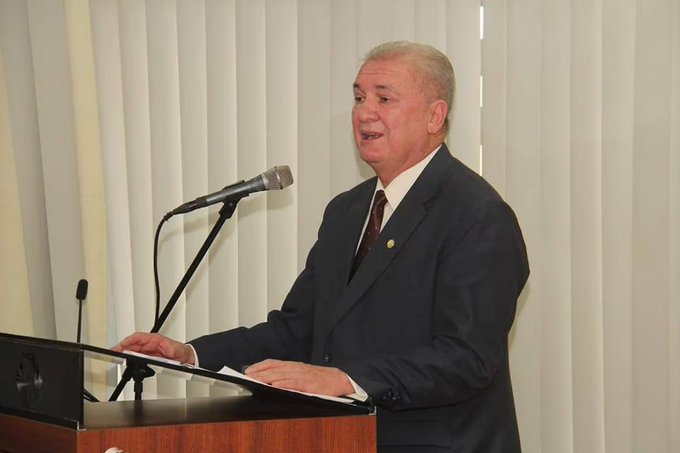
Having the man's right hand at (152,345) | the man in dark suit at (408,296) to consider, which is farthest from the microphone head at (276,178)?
the man's right hand at (152,345)

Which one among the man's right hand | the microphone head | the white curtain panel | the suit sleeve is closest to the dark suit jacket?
the suit sleeve

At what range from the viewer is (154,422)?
161cm

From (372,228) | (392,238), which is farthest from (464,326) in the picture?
(372,228)

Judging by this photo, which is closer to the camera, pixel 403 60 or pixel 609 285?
pixel 403 60

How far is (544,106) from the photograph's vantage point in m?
3.14

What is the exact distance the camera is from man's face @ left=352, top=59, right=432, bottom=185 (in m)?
2.54

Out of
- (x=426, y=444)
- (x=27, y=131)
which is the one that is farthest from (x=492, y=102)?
(x=27, y=131)

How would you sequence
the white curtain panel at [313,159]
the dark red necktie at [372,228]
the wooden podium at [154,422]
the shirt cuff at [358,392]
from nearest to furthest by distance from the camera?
the wooden podium at [154,422] < the shirt cuff at [358,392] < the dark red necktie at [372,228] < the white curtain panel at [313,159]

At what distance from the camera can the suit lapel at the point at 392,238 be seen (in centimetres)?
236

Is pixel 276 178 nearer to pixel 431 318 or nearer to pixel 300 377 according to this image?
pixel 431 318

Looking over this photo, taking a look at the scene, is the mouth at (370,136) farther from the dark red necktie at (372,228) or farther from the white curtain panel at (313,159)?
the white curtain panel at (313,159)

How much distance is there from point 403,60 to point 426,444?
94cm

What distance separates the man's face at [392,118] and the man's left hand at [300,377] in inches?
29.4

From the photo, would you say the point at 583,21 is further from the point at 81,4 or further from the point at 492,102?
the point at 81,4
